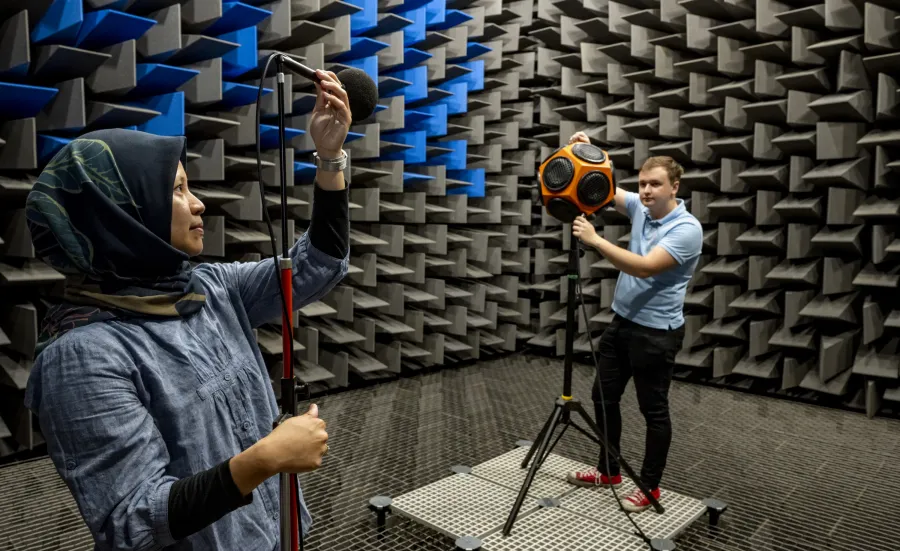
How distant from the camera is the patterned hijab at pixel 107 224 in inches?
35.8

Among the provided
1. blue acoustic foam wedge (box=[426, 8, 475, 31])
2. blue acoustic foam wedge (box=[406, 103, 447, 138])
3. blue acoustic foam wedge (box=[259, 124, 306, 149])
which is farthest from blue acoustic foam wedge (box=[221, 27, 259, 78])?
blue acoustic foam wedge (box=[426, 8, 475, 31])

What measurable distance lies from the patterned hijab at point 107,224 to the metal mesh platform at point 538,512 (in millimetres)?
1530

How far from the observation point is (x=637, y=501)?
7.81ft

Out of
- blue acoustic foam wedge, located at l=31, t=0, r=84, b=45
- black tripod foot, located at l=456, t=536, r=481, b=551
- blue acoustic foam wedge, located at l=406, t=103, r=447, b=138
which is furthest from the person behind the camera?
blue acoustic foam wedge, located at l=406, t=103, r=447, b=138

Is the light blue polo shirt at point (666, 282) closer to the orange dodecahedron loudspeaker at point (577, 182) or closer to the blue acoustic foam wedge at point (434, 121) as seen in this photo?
the orange dodecahedron loudspeaker at point (577, 182)

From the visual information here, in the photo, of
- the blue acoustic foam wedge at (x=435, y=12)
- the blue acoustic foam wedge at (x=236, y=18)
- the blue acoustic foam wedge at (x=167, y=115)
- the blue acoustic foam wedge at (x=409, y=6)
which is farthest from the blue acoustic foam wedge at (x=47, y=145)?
the blue acoustic foam wedge at (x=435, y=12)

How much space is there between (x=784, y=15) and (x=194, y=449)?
4.04 m

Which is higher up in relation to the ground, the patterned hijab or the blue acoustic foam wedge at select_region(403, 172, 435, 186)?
→ the patterned hijab

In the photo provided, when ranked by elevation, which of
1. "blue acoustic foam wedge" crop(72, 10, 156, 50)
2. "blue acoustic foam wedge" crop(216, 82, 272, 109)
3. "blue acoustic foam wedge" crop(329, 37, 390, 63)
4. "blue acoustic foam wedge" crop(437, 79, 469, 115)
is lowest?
"blue acoustic foam wedge" crop(216, 82, 272, 109)

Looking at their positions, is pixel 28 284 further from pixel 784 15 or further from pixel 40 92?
pixel 784 15

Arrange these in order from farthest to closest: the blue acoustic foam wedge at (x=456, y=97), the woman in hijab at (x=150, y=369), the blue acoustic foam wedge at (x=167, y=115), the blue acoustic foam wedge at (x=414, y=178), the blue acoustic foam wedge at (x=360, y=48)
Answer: the blue acoustic foam wedge at (x=456, y=97), the blue acoustic foam wedge at (x=414, y=178), the blue acoustic foam wedge at (x=360, y=48), the blue acoustic foam wedge at (x=167, y=115), the woman in hijab at (x=150, y=369)

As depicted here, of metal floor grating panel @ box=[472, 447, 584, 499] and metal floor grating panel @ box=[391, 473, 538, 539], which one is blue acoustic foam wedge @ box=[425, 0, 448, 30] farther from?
metal floor grating panel @ box=[391, 473, 538, 539]

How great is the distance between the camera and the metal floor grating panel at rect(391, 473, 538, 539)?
222 cm

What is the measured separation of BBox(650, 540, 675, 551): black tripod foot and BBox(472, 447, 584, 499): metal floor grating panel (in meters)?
0.47
